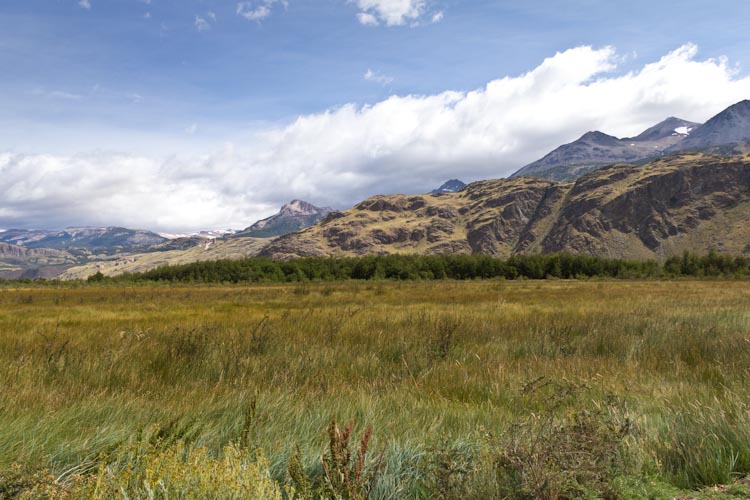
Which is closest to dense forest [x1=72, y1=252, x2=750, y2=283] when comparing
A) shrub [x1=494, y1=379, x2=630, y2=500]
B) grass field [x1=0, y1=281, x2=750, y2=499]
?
grass field [x1=0, y1=281, x2=750, y2=499]

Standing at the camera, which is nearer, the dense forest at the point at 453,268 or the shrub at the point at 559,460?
the shrub at the point at 559,460

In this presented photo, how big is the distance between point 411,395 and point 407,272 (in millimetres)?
94070

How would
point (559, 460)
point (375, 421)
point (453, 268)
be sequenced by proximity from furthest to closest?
point (453, 268) → point (375, 421) → point (559, 460)

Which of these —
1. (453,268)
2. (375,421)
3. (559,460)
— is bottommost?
(453,268)

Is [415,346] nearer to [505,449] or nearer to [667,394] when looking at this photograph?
[667,394]

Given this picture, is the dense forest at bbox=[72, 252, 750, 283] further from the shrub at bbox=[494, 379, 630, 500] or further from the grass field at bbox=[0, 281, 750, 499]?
the shrub at bbox=[494, 379, 630, 500]

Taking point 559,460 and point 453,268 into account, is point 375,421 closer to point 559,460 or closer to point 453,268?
point 559,460

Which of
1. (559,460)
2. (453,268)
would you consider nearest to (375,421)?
(559,460)

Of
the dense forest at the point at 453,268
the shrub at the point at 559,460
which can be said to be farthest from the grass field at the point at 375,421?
the dense forest at the point at 453,268

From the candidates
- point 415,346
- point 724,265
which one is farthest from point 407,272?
point 415,346

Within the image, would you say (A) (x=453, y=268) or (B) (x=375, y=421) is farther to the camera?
(A) (x=453, y=268)

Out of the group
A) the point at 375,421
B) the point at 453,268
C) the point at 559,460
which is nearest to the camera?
the point at 559,460

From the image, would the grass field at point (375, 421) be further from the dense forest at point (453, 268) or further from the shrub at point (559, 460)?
the dense forest at point (453, 268)

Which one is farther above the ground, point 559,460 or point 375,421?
point 559,460
